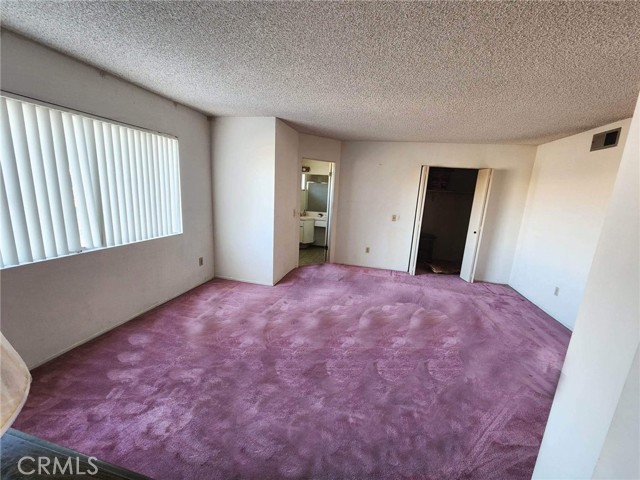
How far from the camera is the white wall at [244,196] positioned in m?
3.54

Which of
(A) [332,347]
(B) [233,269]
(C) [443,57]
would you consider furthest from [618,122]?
(B) [233,269]

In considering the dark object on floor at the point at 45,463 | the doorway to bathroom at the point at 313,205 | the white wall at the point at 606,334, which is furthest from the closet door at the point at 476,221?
the dark object on floor at the point at 45,463

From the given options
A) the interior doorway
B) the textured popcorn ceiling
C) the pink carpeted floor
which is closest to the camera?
the textured popcorn ceiling

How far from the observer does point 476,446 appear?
1.58 metres

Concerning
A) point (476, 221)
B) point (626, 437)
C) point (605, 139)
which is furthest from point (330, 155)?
point (626, 437)

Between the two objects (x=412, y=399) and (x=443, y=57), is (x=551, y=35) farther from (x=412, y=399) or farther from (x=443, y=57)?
(x=412, y=399)

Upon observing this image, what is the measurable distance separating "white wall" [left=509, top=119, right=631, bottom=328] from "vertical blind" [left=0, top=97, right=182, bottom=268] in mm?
5006

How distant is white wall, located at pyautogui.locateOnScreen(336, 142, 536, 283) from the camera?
435cm

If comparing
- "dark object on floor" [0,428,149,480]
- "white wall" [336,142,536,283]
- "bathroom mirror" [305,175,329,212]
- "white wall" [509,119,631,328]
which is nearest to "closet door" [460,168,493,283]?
"white wall" [336,142,536,283]

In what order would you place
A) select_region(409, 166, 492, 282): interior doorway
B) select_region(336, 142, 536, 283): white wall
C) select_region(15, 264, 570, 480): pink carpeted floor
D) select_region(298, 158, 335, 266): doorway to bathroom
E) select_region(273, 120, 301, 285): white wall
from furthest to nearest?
1. select_region(298, 158, 335, 266): doorway to bathroom
2. select_region(409, 166, 492, 282): interior doorway
3. select_region(336, 142, 536, 283): white wall
4. select_region(273, 120, 301, 285): white wall
5. select_region(15, 264, 570, 480): pink carpeted floor

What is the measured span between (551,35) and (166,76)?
2.73 metres

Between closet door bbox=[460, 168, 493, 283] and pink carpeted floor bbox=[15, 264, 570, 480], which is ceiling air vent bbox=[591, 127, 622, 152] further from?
pink carpeted floor bbox=[15, 264, 570, 480]

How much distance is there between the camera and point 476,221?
438 centimetres

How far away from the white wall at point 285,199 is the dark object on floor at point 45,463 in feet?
10.3
